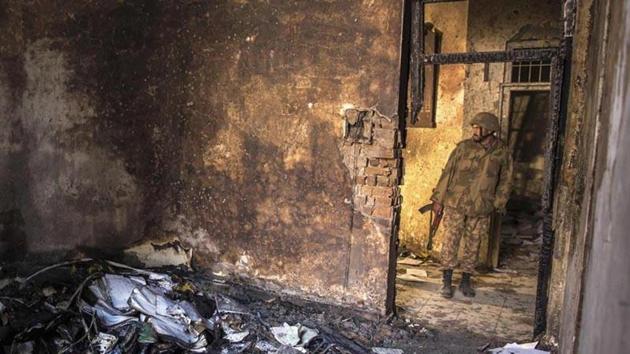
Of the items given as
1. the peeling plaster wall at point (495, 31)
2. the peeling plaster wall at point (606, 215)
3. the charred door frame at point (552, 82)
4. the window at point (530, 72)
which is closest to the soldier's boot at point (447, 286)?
the charred door frame at point (552, 82)

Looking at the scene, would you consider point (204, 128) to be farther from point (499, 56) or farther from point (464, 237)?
point (464, 237)

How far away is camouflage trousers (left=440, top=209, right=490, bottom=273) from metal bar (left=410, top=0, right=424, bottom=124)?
1689 millimetres

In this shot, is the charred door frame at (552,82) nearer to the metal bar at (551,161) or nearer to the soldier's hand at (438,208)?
the metal bar at (551,161)

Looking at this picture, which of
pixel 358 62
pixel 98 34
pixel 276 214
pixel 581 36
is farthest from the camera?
pixel 98 34

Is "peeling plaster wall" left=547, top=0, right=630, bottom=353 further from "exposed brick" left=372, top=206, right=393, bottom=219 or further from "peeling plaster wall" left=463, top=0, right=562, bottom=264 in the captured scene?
"peeling plaster wall" left=463, top=0, right=562, bottom=264

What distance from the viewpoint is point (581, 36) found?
11.2 ft

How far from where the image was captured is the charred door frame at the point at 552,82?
3.56m

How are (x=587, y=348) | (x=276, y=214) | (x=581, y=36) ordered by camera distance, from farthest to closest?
(x=276, y=214)
(x=581, y=36)
(x=587, y=348)

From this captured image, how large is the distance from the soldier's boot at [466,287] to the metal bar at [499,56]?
2.46m

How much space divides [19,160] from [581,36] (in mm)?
4947

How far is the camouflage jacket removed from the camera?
5.25 meters

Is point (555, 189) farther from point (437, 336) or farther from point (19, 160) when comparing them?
point (19, 160)

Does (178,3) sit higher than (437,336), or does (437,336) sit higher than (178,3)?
(178,3)

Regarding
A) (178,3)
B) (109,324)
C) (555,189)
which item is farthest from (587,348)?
(178,3)
